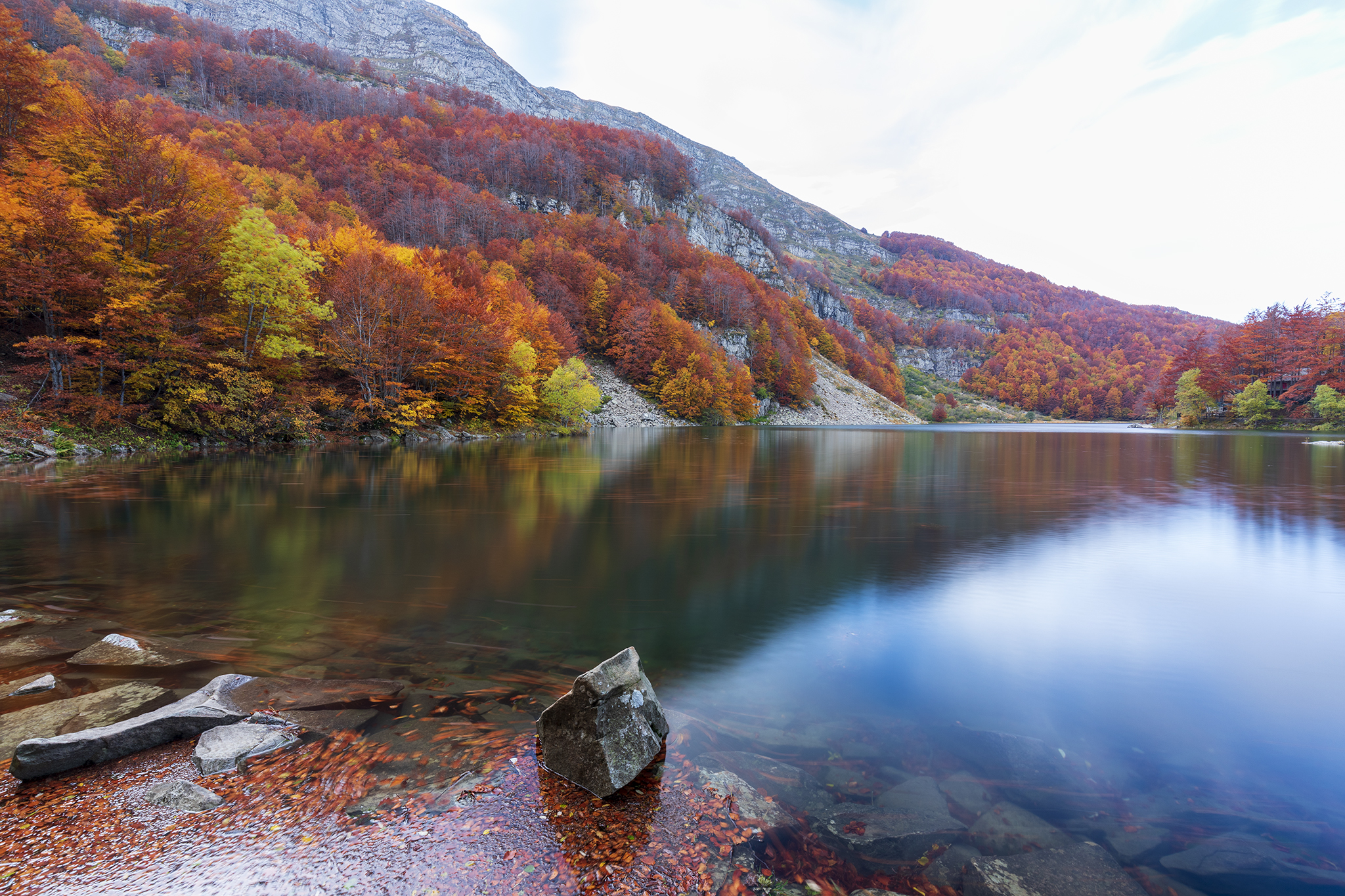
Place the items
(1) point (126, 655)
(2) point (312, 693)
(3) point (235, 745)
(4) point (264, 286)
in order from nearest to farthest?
(3) point (235, 745) < (2) point (312, 693) < (1) point (126, 655) < (4) point (264, 286)

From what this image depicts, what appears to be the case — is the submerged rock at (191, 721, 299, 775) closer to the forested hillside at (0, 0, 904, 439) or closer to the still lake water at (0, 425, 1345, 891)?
the still lake water at (0, 425, 1345, 891)

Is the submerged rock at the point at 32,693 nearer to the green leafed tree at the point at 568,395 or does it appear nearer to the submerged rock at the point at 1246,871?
the submerged rock at the point at 1246,871

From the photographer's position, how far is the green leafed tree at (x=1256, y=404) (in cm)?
7606

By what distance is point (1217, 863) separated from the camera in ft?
11.1

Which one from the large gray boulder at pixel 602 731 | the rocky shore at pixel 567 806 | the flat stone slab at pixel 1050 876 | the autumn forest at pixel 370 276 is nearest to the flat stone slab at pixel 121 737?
the rocky shore at pixel 567 806

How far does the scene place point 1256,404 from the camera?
76.8m

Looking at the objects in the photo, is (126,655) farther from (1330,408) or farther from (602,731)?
(1330,408)

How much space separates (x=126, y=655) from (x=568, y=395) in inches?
1901

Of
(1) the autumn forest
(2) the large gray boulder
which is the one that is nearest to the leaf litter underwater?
(2) the large gray boulder

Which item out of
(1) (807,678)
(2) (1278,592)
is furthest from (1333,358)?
(1) (807,678)

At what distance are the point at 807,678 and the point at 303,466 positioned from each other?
25.6 m

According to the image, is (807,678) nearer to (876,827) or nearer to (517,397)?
(876,827)

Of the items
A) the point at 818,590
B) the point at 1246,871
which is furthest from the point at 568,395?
the point at 1246,871

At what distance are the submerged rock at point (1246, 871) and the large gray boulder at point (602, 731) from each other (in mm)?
3384
